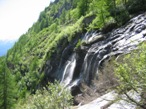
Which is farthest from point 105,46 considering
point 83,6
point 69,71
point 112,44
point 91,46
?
point 83,6

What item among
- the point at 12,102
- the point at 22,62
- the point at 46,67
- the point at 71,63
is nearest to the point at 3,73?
the point at 12,102

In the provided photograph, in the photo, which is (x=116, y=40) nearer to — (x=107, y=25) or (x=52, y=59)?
(x=107, y=25)

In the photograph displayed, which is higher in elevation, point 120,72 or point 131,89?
point 120,72

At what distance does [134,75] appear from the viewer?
16188 mm

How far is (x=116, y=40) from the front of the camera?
43.3m

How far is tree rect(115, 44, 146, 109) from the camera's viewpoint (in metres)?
15.4

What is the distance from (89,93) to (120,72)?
14.3m

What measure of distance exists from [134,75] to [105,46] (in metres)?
27.6

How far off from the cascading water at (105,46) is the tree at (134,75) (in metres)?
20.2

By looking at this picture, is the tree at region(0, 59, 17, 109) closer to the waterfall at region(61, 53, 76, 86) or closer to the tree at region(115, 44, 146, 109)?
the waterfall at region(61, 53, 76, 86)

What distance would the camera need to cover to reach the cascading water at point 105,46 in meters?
39.4

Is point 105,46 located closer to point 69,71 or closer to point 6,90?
point 69,71

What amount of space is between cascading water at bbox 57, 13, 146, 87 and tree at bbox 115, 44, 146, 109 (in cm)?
2023

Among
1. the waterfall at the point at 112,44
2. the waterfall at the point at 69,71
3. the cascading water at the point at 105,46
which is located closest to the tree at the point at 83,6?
the waterfall at the point at 69,71
